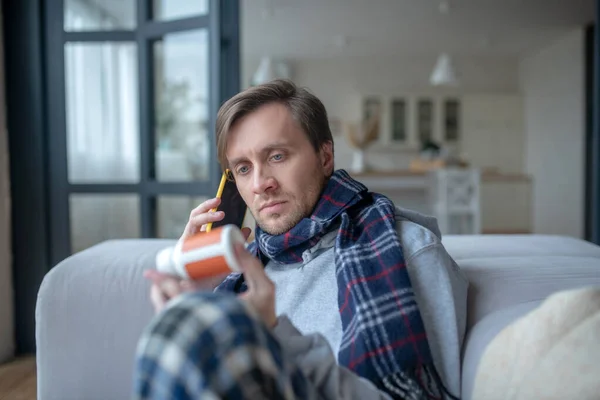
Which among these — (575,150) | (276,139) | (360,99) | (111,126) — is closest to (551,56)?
(575,150)

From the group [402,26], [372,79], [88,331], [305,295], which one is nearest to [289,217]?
[305,295]

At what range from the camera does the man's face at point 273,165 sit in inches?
45.6

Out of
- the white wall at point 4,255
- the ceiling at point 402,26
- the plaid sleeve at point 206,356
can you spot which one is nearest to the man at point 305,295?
the plaid sleeve at point 206,356

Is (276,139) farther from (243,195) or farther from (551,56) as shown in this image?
(551,56)

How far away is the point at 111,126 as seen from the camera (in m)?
2.40

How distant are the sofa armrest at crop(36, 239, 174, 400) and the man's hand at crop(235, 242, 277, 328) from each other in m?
0.52

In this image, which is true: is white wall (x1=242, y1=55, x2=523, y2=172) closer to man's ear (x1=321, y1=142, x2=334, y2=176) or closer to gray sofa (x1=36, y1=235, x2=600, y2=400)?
man's ear (x1=321, y1=142, x2=334, y2=176)

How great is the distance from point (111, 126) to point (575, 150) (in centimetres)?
558

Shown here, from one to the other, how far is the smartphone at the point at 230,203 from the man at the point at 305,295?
0.06 m

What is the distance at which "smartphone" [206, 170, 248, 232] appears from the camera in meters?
1.24

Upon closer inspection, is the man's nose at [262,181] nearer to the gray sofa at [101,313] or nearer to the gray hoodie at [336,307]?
the gray hoodie at [336,307]

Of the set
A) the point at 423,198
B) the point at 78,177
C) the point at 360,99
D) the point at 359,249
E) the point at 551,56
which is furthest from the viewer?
the point at 360,99

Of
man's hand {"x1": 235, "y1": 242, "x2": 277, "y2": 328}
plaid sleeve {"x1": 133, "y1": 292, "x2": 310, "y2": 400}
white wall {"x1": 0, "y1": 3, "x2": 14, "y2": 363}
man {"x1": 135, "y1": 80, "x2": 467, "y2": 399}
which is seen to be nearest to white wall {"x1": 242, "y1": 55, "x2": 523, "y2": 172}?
white wall {"x1": 0, "y1": 3, "x2": 14, "y2": 363}

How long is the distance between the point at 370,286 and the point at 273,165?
356 millimetres
